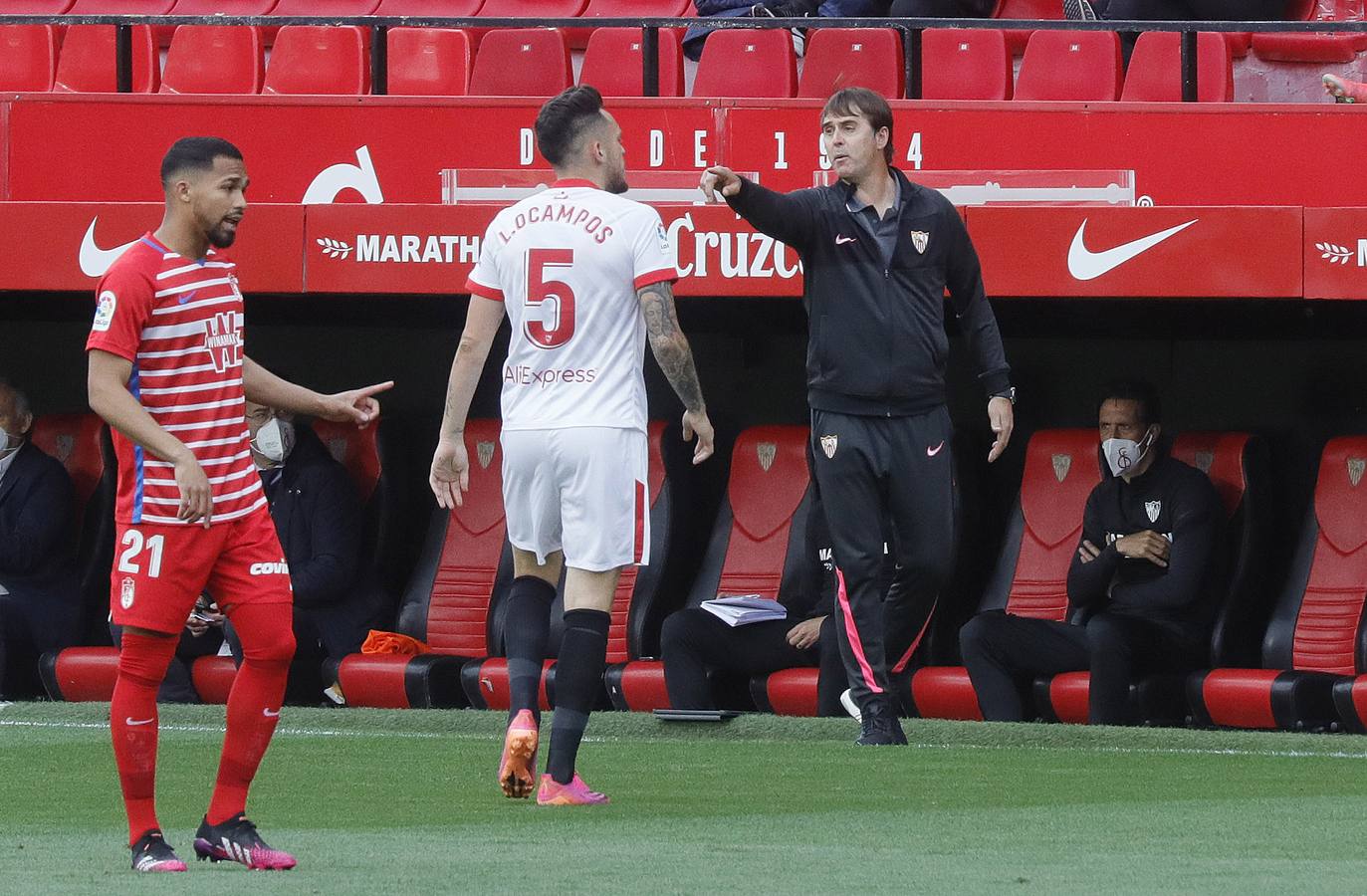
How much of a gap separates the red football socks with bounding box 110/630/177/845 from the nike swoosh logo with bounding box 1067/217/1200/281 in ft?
15.1

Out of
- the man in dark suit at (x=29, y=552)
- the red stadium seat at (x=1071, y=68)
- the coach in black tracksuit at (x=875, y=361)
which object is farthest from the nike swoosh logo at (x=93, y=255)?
the red stadium seat at (x=1071, y=68)

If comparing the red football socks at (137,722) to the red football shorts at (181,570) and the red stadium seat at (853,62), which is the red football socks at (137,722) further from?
the red stadium seat at (853,62)

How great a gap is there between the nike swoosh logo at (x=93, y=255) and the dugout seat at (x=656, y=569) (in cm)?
203

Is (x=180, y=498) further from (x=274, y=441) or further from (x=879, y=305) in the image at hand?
Answer: (x=274, y=441)

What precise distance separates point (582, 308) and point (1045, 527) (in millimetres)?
4147

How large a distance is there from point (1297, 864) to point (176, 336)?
2.31 m

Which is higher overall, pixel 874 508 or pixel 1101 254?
pixel 1101 254

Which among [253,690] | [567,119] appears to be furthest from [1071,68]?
[253,690]

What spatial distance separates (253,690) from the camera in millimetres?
4500

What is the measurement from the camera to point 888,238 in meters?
6.44

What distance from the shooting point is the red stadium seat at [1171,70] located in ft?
31.8

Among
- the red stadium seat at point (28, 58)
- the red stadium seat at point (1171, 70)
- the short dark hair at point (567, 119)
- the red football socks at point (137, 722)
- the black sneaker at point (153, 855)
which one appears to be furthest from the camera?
the red stadium seat at point (28, 58)

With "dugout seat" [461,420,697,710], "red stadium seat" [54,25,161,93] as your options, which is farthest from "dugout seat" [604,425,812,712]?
"red stadium seat" [54,25,161,93]

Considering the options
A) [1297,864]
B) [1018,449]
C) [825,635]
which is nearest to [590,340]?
[1297,864]
